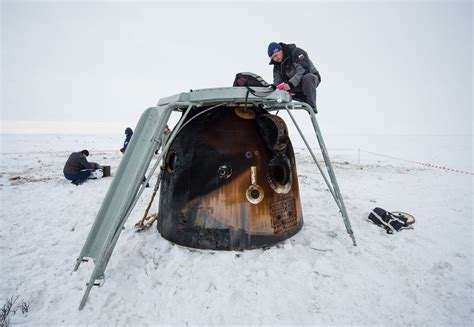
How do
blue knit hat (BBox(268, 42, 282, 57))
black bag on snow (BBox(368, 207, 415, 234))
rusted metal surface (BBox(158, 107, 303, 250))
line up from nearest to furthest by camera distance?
rusted metal surface (BBox(158, 107, 303, 250))
blue knit hat (BBox(268, 42, 282, 57))
black bag on snow (BBox(368, 207, 415, 234))

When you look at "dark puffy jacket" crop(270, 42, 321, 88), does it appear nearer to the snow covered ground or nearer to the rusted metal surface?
the rusted metal surface

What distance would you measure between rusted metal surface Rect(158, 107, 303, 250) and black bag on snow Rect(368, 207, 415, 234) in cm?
239

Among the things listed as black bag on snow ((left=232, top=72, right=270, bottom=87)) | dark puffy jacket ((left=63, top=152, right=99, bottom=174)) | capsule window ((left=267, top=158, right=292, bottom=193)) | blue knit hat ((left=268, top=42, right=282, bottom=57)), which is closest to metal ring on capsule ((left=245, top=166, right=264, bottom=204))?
capsule window ((left=267, top=158, right=292, bottom=193))

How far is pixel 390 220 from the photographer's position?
17.9 feet

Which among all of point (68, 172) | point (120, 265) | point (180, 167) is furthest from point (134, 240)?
point (68, 172)

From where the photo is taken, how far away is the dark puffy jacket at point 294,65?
4.57 metres

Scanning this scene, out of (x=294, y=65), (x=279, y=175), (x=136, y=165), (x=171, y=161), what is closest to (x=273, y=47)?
(x=294, y=65)

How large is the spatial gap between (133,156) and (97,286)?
1873 mm

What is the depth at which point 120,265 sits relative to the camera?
3.88 metres

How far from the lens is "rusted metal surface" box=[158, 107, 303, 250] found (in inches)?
160

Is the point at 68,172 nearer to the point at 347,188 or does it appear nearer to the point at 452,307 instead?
the point at 347,188

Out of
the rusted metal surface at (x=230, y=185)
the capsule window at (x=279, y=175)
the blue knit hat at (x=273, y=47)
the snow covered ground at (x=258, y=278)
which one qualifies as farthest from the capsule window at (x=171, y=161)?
the blue knit hat at (x=273, y=47)

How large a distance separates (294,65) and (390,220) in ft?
13.0

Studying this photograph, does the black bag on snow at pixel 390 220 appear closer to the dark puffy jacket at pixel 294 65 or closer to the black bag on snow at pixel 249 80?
the dark puffy jacket at pixel 294 65
